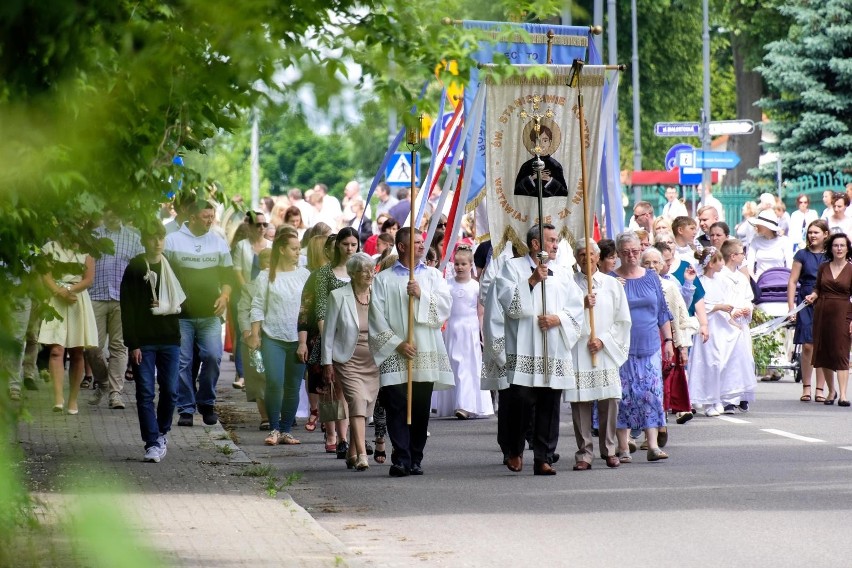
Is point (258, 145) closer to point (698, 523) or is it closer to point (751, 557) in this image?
point (751, 557)

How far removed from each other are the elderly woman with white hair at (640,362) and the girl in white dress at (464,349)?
407cm

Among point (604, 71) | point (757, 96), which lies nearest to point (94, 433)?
point (604, 71)

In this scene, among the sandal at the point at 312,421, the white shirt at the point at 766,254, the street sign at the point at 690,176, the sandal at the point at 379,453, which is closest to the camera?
the sandal at the point at 379,453

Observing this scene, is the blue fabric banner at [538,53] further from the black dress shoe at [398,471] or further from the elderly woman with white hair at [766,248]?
the black dress shoe at [398,471]

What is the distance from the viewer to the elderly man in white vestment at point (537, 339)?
11578mm

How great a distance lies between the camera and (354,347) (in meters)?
11.8

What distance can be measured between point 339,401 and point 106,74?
9987mm

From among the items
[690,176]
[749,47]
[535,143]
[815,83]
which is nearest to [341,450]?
[535,143]

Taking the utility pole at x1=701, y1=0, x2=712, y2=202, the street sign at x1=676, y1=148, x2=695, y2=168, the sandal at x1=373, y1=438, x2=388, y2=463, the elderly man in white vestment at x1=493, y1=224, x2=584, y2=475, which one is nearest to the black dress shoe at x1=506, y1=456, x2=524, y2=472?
the elderly man in white vestment at x1=493, y1=224, x2=584, y2=475

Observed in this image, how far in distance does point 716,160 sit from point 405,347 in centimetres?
1801

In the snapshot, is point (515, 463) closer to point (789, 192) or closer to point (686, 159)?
point (686, 159)

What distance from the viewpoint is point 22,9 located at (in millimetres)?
2041

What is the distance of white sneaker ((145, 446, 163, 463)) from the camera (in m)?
11.8

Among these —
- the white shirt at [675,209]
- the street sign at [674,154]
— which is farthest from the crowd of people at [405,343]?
the street sign at [674,154]
